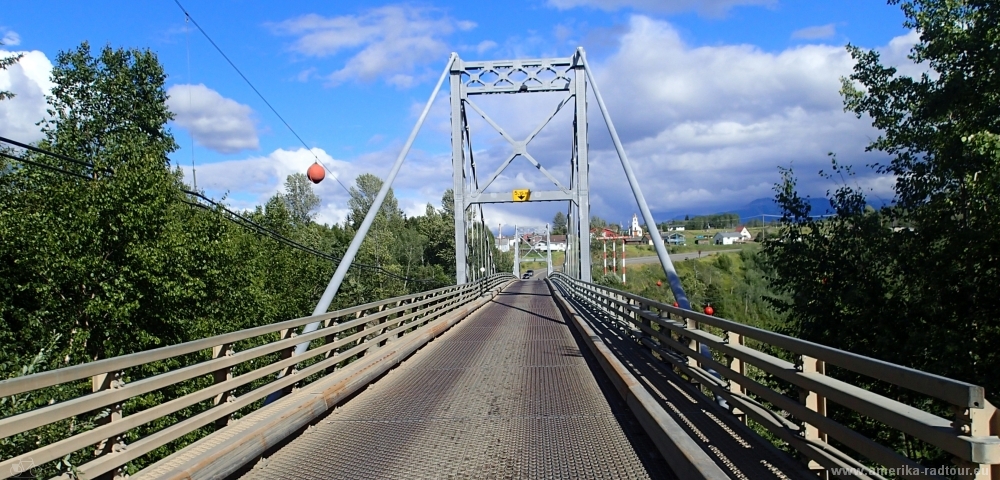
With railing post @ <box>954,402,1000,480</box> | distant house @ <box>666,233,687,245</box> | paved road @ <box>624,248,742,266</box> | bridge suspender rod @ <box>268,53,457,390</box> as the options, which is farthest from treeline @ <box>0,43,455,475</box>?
paved road @ <box>624,248,742,266</box>

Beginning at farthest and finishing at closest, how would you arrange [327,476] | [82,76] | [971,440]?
1. [82,76]
2. [327,476]
3. [971,440]

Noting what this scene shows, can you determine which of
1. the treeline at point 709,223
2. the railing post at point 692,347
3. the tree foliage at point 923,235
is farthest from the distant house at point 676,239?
the railing post at point 692,347

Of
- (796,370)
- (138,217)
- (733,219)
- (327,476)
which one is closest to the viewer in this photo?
(796,370)

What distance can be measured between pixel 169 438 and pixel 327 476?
122cm

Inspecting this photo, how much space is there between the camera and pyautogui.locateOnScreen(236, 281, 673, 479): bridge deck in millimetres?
5840

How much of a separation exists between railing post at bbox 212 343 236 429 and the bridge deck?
1.96 feet

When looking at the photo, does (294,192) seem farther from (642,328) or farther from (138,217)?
(642,328)

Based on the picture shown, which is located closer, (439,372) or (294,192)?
(439,372)

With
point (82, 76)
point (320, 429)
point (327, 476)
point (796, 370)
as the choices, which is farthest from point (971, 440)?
point (82, 76)

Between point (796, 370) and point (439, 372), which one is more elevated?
point (796, 370)

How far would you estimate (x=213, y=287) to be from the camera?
27.8 m

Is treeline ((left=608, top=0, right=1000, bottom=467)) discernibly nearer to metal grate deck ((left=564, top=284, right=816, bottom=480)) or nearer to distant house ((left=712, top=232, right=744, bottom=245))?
metal grate deck ((left=564, top=284, right=816, bottom=480))

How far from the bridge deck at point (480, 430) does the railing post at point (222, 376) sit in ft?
1.96

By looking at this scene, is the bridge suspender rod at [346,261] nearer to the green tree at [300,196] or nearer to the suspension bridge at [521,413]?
the suspension bridge at [521,413]
